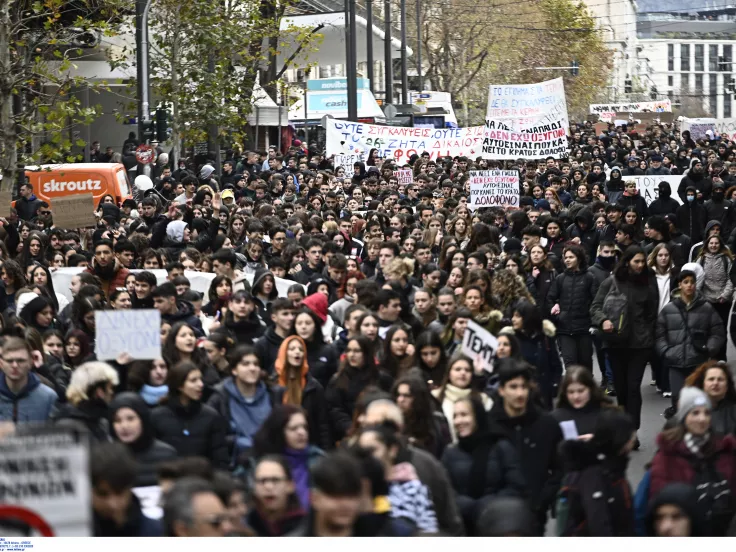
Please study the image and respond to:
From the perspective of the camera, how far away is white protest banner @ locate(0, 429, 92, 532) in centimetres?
479

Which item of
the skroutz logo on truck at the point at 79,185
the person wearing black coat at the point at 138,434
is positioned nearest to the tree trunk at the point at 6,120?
the skroutz logo on truck at the point at 79,185

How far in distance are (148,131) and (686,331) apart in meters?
16.7

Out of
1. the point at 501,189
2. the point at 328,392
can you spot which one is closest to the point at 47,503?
the point at 328,392

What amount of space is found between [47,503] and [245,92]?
2740 centimetres

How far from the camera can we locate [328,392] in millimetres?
8578

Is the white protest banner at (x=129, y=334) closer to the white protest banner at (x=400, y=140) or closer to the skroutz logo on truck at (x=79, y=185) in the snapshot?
the skroutz logo on truck at (x=79, y=185)

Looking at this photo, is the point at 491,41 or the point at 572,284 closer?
the point at 572,284

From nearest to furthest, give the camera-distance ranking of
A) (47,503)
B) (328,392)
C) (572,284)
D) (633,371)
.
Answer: (47,503), (328,392), (633,371), (572,284)

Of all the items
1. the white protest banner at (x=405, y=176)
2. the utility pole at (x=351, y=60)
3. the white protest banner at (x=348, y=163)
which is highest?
the utility pole at (x=351, y=60)

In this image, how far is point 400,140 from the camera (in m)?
34.4

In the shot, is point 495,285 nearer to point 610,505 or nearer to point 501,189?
point 610,505

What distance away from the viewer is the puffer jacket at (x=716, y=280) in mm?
13242

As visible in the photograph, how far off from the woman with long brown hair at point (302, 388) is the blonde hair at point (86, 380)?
1.08 metres

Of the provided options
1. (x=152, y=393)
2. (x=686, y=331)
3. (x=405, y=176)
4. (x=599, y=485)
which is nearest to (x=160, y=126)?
(x=405, y=176)
